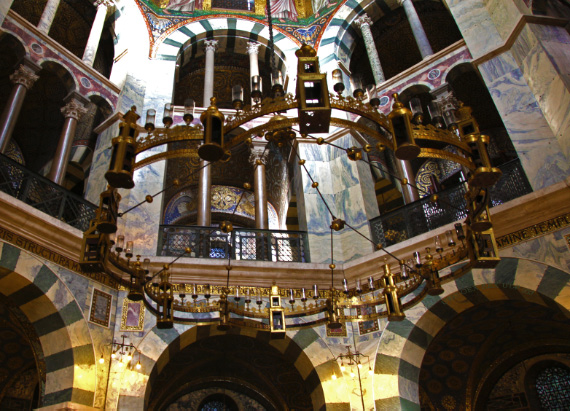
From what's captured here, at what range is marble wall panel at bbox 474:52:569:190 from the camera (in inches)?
253

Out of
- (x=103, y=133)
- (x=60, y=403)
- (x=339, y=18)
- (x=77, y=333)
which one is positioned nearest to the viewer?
(x=60, y=403)

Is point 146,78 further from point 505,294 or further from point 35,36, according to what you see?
point 505,294

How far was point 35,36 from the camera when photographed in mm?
8445

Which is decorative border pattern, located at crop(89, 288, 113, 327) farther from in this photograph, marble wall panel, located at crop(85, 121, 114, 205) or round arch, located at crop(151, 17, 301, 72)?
round arch, located at crop(151, 17, 301, 72)

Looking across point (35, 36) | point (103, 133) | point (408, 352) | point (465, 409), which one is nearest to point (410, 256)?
point (408, 352)

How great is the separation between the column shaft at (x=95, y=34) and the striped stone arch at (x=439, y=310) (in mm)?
7156

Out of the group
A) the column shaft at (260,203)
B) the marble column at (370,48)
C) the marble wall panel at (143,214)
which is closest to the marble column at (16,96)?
the marble wall panel at (143,214)

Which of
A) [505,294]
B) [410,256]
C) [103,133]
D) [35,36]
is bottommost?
[505,294]

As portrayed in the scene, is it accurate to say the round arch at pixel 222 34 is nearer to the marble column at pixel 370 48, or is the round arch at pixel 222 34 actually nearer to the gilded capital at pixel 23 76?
the marble column at pixel 370 48

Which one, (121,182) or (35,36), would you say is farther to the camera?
(35,36)

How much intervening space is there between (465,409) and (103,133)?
749cm

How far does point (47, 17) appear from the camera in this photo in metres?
9.13

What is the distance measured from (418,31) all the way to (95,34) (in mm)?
6249

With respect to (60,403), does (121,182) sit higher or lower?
higher
